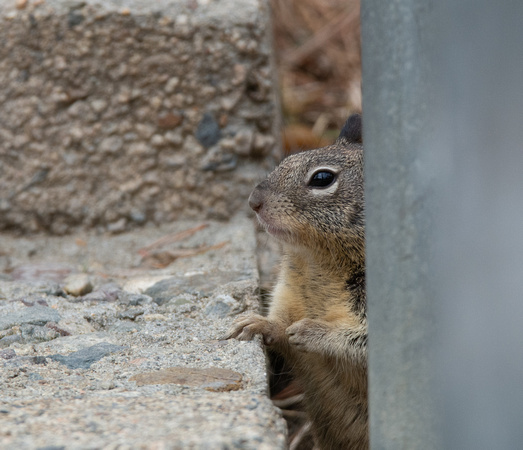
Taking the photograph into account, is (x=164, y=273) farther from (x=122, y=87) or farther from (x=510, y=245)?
(x=510, y=245)

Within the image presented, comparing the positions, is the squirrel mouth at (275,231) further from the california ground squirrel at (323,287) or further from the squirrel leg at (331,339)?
the squirrel leg at (331,339)

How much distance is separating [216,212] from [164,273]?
628mm

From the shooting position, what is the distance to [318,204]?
8.38ft

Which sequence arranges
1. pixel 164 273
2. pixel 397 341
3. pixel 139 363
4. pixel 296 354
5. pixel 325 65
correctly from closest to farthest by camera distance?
pixel 397 341, pixel 139 363, pixel 296 354, pixel 164 273, pixel 325 65

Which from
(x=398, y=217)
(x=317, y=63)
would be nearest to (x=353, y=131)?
(x=398, y=217)

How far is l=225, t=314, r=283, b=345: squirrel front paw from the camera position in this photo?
2.20m

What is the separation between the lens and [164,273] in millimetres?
2830

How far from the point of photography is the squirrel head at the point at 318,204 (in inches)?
97.8

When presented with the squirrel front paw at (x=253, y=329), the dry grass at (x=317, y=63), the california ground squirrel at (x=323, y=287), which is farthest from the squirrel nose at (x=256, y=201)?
the dry grass at (x=317, y=63)

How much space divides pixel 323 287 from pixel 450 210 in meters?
1.30

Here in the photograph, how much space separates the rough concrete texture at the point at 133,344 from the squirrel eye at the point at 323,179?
436 mm

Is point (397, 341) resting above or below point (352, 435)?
above

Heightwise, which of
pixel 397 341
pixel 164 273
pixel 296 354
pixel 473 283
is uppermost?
pixel 473 283

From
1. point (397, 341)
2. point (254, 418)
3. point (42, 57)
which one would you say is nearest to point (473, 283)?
point (397, 341)
